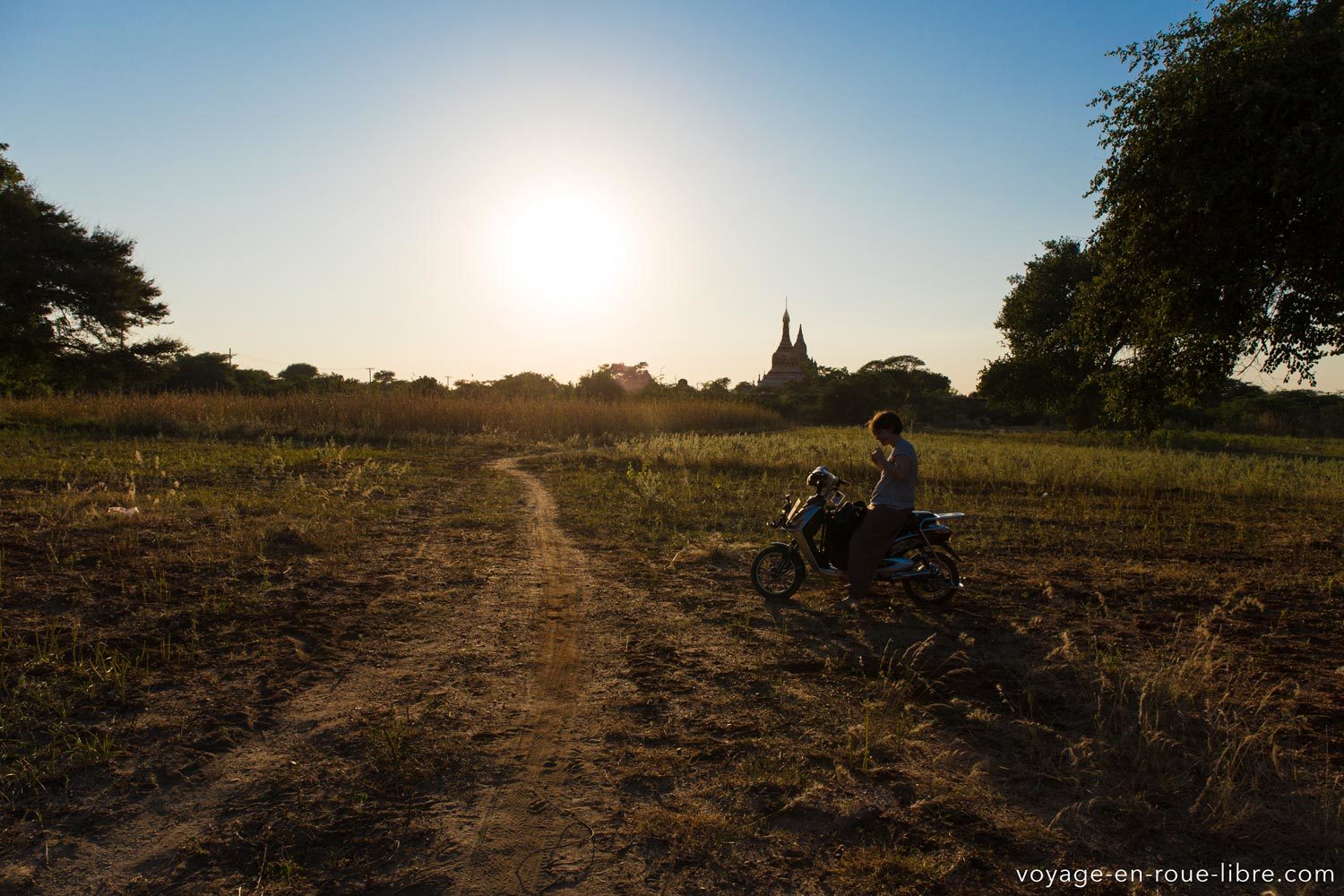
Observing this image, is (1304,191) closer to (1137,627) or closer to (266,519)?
(1137,627)

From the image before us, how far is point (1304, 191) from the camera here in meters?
7.39

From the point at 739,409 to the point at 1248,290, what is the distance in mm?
40848

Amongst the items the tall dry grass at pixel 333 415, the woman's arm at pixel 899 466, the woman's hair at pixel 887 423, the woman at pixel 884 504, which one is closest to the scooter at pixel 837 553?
the woman at pixel 884 504

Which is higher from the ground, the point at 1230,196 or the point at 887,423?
the point at 1230,196

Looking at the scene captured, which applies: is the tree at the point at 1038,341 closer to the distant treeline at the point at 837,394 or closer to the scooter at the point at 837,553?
the distant treeline at the point at 837,394

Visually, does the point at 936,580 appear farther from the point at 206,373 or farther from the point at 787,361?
the point at 787,361

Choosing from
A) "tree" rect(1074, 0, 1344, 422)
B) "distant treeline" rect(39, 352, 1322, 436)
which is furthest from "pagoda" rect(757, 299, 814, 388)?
"tree" rect(1074, 0, 1344, 422)

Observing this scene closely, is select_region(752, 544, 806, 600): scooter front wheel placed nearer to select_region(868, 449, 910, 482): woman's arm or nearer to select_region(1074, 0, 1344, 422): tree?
select_region(868, 449, 910, 482): woman's arm

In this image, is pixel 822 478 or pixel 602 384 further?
pixel 602 384

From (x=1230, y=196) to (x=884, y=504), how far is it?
17.0ft

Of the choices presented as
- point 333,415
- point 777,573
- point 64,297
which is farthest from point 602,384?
point 777,573

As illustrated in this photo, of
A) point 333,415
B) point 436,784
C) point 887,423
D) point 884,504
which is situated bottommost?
point 436,784

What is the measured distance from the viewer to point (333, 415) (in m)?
29.4

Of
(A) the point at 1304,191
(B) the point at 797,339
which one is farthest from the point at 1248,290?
(B) the point at 797,339
